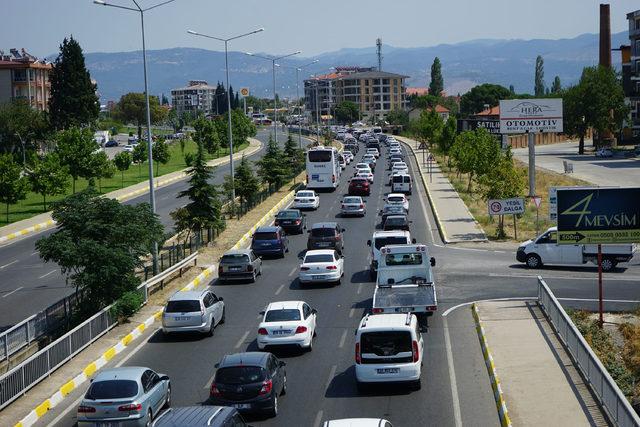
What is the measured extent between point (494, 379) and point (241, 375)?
5.72 metres

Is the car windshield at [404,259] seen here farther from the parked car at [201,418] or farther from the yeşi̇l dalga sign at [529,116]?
the yeşi̇l dalga sign at [529,116]

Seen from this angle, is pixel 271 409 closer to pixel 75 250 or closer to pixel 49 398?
pixel 49 398

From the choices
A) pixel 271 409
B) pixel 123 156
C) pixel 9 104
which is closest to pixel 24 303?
pixel 271 409

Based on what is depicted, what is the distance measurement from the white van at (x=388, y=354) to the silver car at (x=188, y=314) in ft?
24.5

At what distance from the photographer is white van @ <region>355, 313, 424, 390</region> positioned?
19.5m

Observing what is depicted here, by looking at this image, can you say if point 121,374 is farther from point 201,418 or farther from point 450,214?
point 450,214

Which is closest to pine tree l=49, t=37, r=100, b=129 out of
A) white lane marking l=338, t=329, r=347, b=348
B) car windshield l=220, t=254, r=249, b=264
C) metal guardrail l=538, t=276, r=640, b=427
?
car windshield l=220, t=254, r=249, b=264

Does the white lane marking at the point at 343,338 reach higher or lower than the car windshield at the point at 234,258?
lower

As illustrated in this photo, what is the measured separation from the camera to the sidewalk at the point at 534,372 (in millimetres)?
17609

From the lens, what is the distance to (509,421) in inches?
667

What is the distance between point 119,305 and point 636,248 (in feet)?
81.5

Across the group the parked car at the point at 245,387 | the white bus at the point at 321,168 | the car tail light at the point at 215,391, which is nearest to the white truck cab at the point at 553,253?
the parked car at the point at 245,387

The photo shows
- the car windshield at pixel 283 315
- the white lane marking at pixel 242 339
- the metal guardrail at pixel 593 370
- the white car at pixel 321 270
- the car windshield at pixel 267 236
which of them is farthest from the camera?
the car windshield at pixel 267 236

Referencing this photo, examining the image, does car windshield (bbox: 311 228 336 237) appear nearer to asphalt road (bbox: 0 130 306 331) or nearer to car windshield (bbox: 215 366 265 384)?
asphalt road (bbox: 0 130 306 331)
